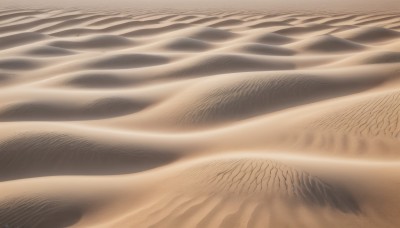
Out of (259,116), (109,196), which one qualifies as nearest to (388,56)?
(259,116)

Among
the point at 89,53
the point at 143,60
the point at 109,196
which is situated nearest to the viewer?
the point at 109,196

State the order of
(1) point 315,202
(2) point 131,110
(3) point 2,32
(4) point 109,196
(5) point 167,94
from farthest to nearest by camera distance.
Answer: (3) point 2,32 → (5) point 167,94 → (2) point 131,110 → (4) point 109,196 → (1) point 315,202

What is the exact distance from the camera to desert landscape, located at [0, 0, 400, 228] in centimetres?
324

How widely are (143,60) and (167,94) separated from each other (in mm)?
3584

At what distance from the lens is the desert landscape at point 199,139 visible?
3.24 meters

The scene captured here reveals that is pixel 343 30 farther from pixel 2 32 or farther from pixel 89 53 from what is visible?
pixel 2 32

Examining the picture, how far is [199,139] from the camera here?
5305 millimetres

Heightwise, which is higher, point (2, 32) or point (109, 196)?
point (2, 32)

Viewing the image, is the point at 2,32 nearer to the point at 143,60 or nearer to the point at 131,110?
the point at 143,60

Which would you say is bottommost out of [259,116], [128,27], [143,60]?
[259,116]

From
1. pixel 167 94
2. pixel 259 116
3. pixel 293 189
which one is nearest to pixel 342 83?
pixel 259 116

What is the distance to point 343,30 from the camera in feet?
50.2

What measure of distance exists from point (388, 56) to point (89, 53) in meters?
7.84

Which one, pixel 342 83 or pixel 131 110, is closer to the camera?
pixel 131 110
